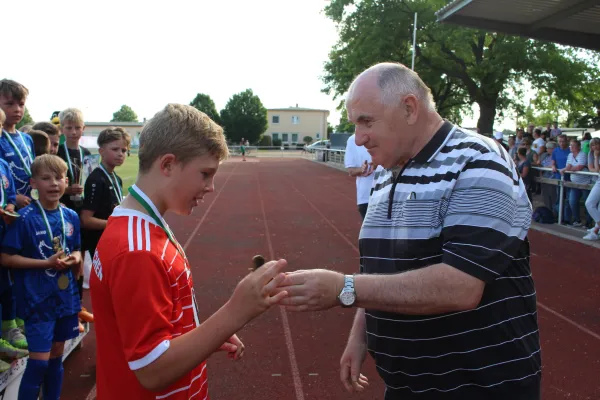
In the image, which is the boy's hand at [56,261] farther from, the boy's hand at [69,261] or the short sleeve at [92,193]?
the short sleeve at [92,193]

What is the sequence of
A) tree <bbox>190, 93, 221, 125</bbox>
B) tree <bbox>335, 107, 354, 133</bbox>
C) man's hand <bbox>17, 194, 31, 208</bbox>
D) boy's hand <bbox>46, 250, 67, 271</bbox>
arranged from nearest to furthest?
boy's hand <bbox>46, 250, 67, 271</bbox> → man's hand <bbox>17, 194, 31, 208</bbox> → tree <bbox>335, 107, 354, 133</bbox> → tree <bbox>190, 93, 221, 125</bbox>

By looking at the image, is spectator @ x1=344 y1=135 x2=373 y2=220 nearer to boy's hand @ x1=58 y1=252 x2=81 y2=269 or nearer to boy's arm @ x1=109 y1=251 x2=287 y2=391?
boy's hand @ x1=58 y1=252 x2=81 y2=269

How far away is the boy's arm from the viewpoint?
1.42 meters

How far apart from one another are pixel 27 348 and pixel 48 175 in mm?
1170

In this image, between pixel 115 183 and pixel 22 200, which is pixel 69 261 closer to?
pixel 22 200

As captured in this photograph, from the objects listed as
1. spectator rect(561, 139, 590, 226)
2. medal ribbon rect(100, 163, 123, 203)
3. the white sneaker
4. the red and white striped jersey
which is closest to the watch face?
the red and white striped jersey

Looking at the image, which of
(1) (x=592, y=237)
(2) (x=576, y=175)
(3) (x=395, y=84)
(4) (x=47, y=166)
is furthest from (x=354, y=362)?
(2) (x=576, y=175)

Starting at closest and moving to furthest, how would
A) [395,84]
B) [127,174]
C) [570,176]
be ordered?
[395,84] → [570,176] → [127,174]

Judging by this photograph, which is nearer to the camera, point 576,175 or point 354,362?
point 354,362

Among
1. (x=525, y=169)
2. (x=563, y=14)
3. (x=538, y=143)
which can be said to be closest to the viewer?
(x=563, y=14)

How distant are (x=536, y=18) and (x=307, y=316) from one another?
10.5 meters

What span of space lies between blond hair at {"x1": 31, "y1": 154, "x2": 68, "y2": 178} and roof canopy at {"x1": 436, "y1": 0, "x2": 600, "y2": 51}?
10248 millimetres

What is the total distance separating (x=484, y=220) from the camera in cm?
158

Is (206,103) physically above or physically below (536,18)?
above
